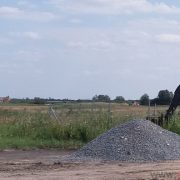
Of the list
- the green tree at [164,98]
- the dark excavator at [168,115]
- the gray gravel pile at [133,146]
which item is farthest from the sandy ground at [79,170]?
the green tree at [164,98]

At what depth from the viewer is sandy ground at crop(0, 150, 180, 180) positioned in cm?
1570

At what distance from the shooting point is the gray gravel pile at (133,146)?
2084 cm

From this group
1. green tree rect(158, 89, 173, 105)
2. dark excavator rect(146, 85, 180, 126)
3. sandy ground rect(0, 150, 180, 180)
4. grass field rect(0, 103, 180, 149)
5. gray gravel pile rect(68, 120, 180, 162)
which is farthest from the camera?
green tree rect(158, 89, 173, 105)

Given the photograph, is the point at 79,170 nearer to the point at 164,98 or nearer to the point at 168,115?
the point at 168,115

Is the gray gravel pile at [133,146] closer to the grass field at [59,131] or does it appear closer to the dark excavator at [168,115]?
the grass field at [59,131]

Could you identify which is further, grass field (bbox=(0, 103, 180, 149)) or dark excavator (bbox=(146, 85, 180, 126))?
dark excavator (bbox=(146, 85, 180, 126))

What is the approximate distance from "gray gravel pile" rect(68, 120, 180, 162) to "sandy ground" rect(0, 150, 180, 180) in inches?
39.2

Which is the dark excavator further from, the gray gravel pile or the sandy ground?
the sandy ground

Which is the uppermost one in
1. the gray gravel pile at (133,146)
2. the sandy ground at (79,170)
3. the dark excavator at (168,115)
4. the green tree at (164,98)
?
the green tree at (164,98)

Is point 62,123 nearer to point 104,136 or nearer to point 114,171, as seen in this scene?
point 104,136

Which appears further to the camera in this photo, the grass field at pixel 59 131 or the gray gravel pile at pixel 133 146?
the grass field at pixel 59 131

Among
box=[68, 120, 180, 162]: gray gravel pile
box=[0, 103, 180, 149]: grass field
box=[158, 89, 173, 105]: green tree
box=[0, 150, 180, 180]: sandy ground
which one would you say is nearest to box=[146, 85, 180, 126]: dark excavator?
box=[0, 103, 180, 149]: grass field

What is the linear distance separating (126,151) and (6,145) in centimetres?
663

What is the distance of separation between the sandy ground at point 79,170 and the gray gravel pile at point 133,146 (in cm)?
100
